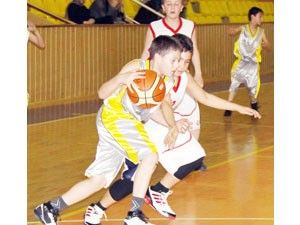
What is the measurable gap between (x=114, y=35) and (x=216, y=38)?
12.4 ft

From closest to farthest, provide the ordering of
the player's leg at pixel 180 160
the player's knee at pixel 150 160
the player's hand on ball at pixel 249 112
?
the player's hand on ball at pixel 249 112 < the player's knee at pixel 150 160 < the player's leg at pixel 180 160

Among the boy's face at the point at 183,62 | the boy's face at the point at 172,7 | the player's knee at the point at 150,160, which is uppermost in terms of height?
the boy's face at the point at 172,7

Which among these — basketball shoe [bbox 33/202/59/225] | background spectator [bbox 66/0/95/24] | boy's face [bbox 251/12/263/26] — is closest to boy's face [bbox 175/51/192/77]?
basketball shoe [bbox 33/202/59/225]

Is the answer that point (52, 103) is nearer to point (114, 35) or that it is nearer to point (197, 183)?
point (114, 35)

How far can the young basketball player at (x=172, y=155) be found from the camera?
4500mm

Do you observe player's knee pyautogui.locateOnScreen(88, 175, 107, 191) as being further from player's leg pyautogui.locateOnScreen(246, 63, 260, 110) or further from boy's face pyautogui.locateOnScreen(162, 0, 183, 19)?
player's leg pyautogui.locateOnScreen(246, 63, 260, 110)

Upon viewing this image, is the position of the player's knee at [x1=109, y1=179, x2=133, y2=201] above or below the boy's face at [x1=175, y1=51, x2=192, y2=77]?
below

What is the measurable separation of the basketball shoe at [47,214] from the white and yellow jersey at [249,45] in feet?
22.7

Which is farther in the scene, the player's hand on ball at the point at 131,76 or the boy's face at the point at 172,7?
the boy's face at the point at 172,7

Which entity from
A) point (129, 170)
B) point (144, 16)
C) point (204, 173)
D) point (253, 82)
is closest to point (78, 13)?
point (144, 16)

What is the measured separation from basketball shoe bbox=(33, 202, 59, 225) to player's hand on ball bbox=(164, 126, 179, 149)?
76 cm

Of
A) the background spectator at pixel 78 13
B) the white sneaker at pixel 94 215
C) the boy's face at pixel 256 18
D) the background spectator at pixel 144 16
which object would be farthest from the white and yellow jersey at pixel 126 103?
the background spectator at pixel 144 16

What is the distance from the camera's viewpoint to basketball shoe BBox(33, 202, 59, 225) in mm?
4348

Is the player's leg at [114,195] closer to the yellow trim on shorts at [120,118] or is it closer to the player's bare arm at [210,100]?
the yellow trim on shorts at [120,118]
